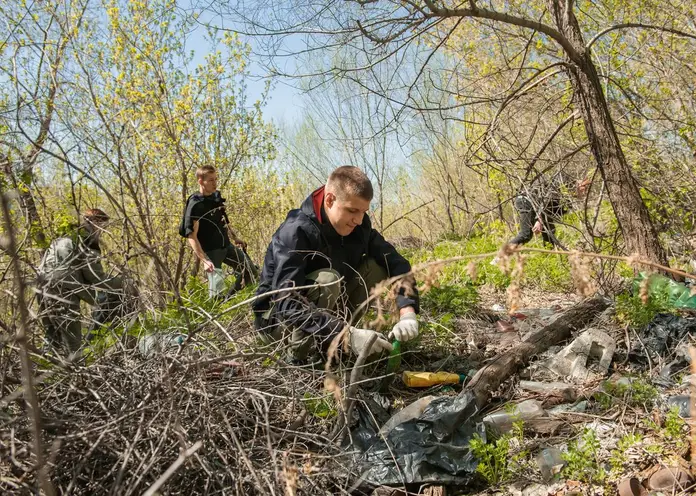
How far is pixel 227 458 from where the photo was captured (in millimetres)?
1971

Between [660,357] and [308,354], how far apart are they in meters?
1.94

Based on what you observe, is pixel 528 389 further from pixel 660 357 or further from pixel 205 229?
pixel 205 229

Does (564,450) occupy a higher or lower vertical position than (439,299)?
lower

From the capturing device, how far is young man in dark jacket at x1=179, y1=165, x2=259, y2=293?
5059 mm

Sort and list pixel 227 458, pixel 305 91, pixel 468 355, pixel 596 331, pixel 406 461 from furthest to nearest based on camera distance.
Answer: pixel 305 91 → pixel 468 355 → pixel 596 331 → pixel 406 461 → pixel 227 458

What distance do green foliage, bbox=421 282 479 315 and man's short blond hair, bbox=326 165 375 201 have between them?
1.38 metres

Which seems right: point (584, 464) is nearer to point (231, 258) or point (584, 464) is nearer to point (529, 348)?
point (529, 348)

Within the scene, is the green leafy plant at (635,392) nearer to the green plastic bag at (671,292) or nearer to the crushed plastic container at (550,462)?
the crushed plastic container at (550,462)

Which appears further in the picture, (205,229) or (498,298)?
(205,229)

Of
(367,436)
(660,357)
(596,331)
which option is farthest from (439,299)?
(367,436)

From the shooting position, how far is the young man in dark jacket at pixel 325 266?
111 inches

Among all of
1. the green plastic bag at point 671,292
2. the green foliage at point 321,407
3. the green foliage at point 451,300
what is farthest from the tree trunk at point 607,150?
the green foliage at point 321,407

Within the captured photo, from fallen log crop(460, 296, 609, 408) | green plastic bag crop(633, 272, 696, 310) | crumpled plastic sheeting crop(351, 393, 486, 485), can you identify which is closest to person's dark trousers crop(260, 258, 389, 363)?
crumpled plastic sheeting crop(351, 393, 486, 485)

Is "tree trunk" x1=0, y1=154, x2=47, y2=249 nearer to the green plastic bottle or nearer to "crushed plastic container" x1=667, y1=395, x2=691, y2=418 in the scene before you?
the green plastic bottle
